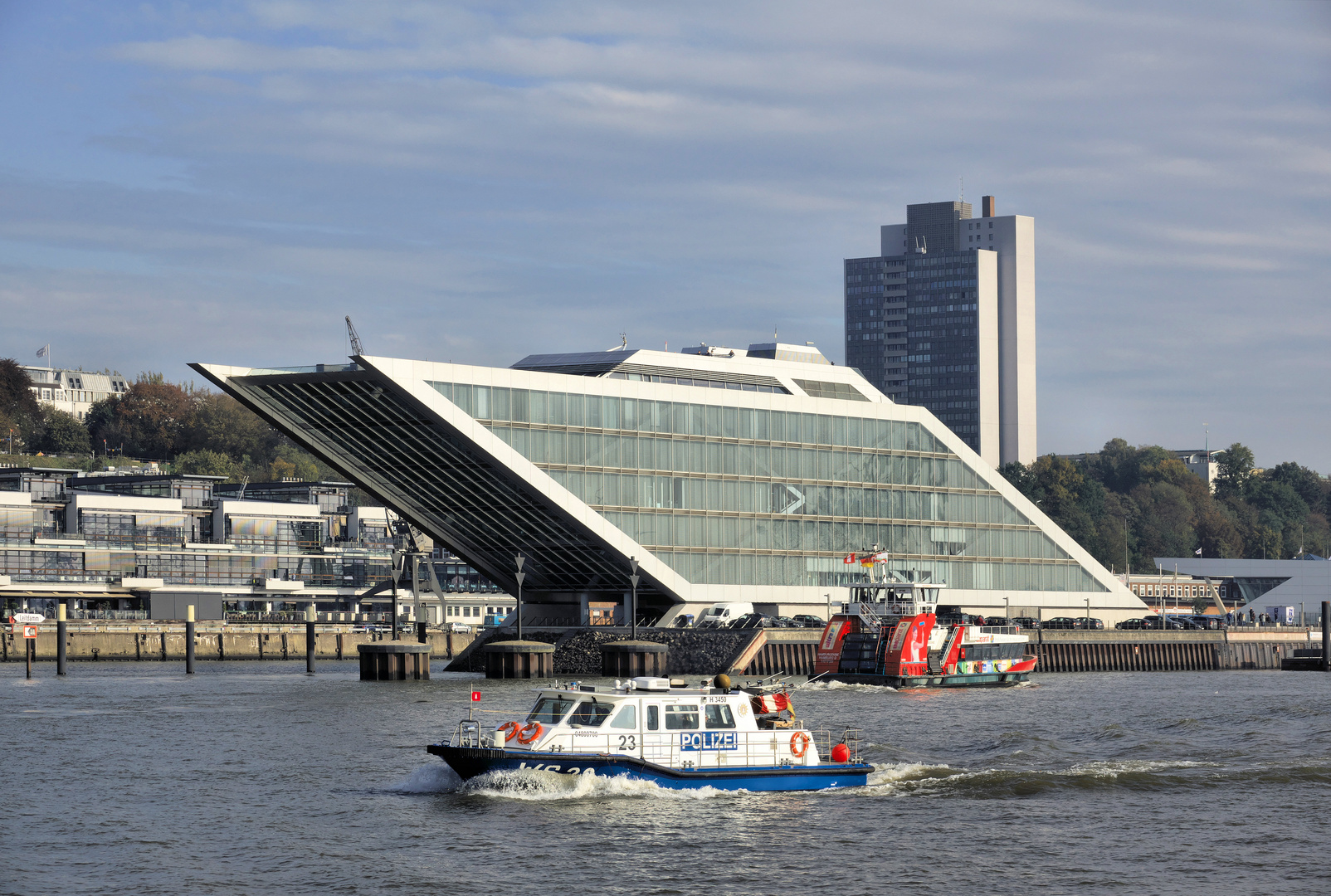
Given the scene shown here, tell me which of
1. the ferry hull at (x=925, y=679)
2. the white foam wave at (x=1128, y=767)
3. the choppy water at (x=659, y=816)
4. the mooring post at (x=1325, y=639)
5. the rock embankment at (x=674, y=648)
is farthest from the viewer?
the mooring post at (x=1325, y=639)

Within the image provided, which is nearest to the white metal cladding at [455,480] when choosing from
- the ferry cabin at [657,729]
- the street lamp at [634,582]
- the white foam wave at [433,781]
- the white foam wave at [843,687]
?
the street lamp at [634,582]

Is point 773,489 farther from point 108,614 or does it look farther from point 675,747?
point 675,747

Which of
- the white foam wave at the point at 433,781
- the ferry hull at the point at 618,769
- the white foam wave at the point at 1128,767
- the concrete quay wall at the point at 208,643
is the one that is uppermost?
the ferry hull at the point at 618,769

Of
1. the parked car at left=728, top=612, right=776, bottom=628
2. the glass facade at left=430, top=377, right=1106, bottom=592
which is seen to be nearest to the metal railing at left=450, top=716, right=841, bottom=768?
the parked car at left=728, top=612, right=776, bottom=628

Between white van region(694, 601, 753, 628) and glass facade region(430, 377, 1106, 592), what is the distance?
2.83 meters

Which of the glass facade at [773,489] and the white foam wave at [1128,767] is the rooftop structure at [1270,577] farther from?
the white foam wave at [1128,767]

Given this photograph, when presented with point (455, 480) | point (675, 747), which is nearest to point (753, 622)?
point (455, 480)

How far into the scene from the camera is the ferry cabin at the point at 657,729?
1476 inches

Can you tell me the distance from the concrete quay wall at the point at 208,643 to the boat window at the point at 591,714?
7034 centimetres

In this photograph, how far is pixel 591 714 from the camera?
124ft

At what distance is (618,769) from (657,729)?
1.35 meters

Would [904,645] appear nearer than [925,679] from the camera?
Yes

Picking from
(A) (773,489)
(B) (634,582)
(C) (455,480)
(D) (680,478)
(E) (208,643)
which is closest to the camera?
(B) (634,582)

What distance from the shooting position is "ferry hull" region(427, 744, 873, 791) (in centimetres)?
3716
